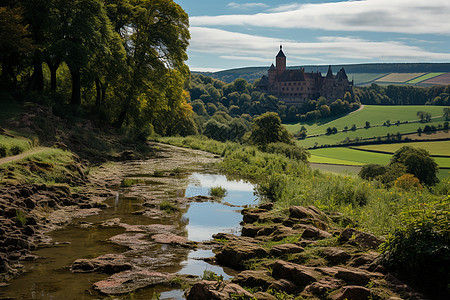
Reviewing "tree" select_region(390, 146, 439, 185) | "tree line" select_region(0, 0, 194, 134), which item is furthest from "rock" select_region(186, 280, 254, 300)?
"tree" select_region(390, 146, 439, 185)

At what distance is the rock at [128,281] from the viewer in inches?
323

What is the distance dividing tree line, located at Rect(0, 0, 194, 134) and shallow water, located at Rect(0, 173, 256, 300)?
45.0 ft

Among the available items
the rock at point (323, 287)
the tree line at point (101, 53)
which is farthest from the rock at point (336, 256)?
the tree line at point (101, 53)

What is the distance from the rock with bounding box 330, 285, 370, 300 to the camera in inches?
280

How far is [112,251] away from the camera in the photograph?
10.5 m

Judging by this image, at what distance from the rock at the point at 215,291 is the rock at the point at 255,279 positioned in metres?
0.76

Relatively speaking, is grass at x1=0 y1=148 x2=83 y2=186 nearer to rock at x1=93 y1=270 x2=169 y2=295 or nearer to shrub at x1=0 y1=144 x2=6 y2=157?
shrub at x1=0 y1=144 x2=6 y2=157

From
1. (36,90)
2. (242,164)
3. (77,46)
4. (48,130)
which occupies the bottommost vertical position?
(242,164)

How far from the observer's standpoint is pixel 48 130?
2397 cm

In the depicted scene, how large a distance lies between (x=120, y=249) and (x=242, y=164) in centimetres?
2138

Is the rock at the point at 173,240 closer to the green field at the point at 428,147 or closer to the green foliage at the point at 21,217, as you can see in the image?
the green foliage at the point at 21,217

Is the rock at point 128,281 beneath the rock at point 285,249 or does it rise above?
beneath

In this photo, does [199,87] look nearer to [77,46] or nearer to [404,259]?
[77,46]

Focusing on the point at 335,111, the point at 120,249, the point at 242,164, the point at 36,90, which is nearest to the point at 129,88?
the point at 36,90
